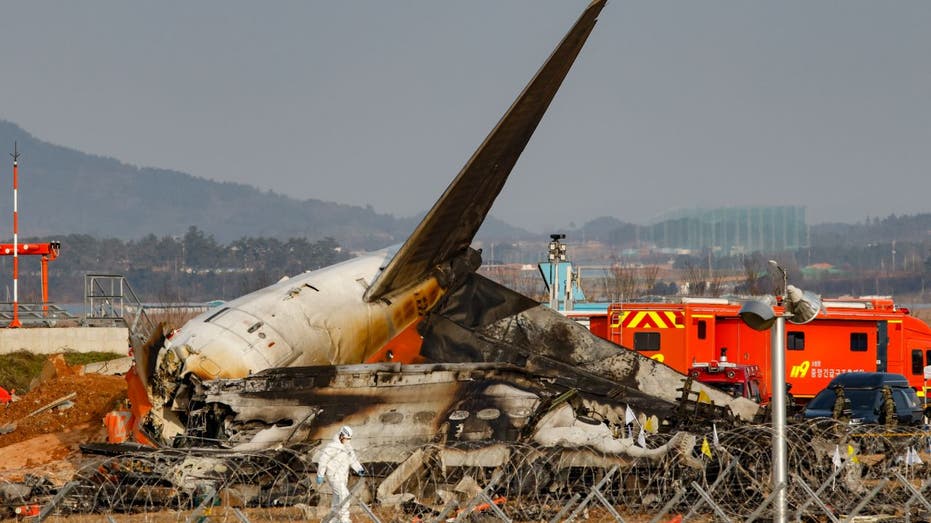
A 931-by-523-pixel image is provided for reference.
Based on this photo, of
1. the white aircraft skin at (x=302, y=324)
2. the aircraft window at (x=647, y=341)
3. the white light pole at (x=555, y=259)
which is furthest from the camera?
the white light pole at (x=555, y=259)

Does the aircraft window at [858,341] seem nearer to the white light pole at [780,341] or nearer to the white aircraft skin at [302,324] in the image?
the white aircraft skin at [302,324]

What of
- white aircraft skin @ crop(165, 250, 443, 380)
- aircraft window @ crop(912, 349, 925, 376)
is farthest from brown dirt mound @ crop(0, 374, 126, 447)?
aircraft window @ crop(912, 349, 925, 376)

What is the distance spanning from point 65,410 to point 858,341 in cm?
2229

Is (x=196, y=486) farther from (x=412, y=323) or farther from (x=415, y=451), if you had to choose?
(x=412, y=323)

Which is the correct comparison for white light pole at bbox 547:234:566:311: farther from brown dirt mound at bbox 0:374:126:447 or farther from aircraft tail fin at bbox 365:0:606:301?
aircraft tail fin at bbox 365:0:606:301

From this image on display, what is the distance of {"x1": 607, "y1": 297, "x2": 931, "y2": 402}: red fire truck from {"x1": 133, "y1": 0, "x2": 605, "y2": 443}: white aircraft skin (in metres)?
13.3

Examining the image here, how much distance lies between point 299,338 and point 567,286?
34672 mm

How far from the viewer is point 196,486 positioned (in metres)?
18.2

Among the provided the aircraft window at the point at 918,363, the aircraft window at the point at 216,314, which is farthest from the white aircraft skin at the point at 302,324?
the aircraft window at the point at 918,363

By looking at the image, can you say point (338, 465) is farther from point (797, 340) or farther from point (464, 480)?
point (797, 340)

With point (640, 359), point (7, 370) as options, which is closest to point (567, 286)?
point (7, 370)

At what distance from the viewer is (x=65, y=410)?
103 ft

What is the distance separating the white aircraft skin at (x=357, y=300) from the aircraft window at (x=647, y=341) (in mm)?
13063

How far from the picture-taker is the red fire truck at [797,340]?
38.5m
